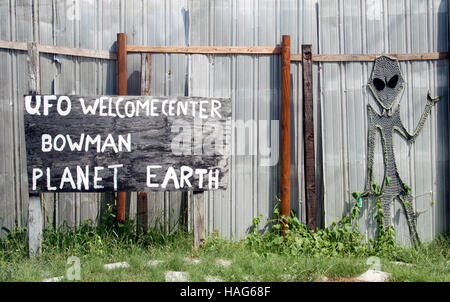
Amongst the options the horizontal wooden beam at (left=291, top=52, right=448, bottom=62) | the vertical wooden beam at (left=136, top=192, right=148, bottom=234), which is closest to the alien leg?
the horizontal wooden beam at (left=291, top=52, right=448, bottom=62)

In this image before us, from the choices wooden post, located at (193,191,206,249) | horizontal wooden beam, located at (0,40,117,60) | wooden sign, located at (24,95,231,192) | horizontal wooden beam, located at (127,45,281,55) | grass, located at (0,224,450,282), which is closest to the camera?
grass, located at (0,224,450,282)

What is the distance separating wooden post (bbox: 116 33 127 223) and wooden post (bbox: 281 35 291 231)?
233 cm

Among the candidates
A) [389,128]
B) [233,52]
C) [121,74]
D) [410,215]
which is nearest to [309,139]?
[389,128]

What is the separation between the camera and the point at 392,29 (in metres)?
5.39

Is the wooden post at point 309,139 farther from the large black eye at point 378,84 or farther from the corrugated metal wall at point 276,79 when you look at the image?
the large black eye at point 378,84

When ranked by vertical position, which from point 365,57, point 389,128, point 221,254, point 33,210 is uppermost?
point 365,57

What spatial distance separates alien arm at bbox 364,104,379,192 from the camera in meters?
5.30

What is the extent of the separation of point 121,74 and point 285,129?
255 centimetres

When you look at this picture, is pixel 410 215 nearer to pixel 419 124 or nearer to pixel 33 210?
pixel 419 124

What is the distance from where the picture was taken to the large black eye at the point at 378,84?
5.35 meters

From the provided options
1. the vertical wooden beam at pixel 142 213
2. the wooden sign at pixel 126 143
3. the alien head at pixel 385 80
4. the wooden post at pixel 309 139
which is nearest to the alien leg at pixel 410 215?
the wooden post at pixel 309 139

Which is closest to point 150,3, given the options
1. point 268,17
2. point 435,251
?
point 268,17

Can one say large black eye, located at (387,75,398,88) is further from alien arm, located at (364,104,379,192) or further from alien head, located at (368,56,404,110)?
alien arm, located at (364,104,379,192)

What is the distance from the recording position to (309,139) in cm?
519
